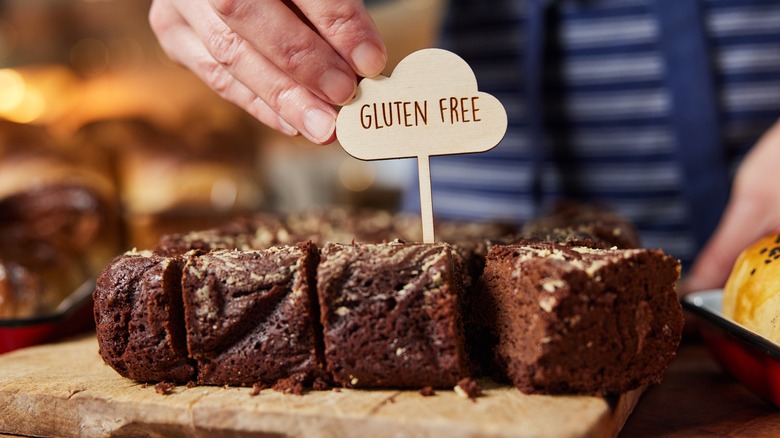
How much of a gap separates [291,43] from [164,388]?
2.46 feet

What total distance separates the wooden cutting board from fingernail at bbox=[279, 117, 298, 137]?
59cm

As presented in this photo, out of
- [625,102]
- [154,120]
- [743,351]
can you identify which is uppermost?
[154,120]

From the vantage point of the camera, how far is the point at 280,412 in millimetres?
1193

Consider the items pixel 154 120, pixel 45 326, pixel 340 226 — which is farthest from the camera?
pixel 154 120

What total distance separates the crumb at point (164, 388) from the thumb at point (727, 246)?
1507mm

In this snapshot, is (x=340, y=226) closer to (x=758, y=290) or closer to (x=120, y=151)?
(x=758, y=290)

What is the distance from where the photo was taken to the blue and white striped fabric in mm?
2412

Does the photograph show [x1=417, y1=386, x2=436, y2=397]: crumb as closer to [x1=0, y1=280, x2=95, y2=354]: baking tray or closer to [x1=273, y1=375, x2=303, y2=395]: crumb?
[x1=273, y1=375, x2=303, y2=395]: crumb

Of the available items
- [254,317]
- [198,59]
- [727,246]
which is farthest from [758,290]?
[198,59]

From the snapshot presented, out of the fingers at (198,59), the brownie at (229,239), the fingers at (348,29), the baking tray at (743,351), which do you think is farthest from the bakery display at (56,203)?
the baking tray at (743,351)

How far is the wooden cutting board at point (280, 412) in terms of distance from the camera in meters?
1.11

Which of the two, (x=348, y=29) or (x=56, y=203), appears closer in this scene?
(x=348, y=29)

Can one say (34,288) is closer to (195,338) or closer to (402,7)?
(195,338)

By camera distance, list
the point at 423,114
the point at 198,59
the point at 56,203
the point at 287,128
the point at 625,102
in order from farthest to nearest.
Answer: the point at 56,203 < the point at 625,102 < the point at 198,59 < the point at 287,128 < the point at 423,114
